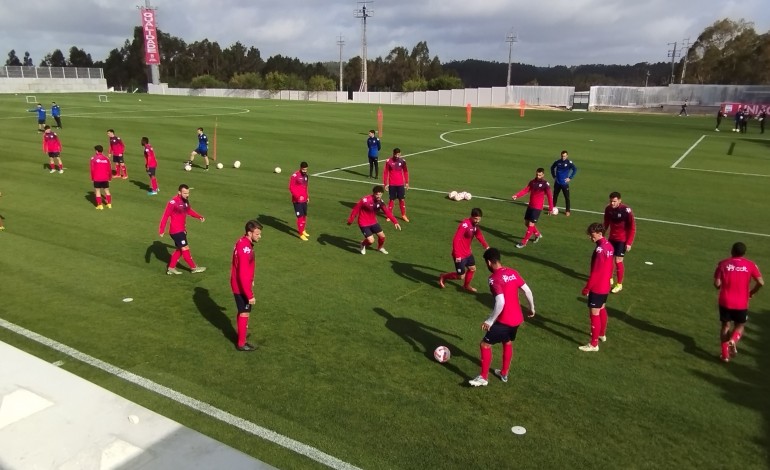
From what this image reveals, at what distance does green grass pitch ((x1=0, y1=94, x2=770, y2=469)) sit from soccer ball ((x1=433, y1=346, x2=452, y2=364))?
0.45 feet

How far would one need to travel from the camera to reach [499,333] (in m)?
7.81

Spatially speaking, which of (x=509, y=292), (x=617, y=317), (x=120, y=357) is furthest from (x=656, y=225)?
(x=120, y=357)

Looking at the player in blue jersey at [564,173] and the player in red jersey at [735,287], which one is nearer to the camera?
the player in red jersey at [735,287]

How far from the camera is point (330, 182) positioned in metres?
23.5

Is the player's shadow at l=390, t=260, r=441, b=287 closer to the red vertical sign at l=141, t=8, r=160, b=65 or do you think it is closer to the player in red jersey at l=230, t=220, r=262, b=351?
the player in red jersey at l=230, t=220, r=262, b=351

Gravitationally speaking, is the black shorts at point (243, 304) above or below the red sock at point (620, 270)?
Answer: above

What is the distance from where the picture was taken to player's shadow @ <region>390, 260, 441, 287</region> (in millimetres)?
12477

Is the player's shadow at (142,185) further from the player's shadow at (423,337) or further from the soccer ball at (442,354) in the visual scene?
the soccer ball at (442,354)

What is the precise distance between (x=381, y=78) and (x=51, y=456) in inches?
6128

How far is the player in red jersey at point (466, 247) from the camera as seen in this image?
11.3m

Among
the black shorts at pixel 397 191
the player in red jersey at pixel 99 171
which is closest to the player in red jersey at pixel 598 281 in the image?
the black shorts at pixel 397 191

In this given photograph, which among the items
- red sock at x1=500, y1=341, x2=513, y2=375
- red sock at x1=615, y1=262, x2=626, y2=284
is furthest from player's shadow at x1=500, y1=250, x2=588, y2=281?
red sock at x1=500, y1=341, x2=513, y2=375

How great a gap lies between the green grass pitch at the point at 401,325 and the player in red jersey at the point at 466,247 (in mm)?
412

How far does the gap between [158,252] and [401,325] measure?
7.55 m
